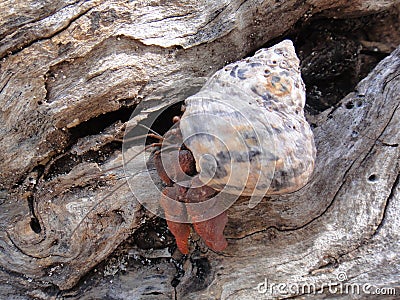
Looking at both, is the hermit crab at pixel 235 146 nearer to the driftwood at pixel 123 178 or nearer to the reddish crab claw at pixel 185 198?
the reddish crab claw at pixel 185 198

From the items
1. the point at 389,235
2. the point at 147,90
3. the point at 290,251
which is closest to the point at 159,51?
the point at 147,90

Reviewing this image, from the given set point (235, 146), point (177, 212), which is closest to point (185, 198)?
point (177, 212)

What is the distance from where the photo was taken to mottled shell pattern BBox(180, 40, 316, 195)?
90.2 inches

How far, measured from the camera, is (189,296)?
2691 millimetres

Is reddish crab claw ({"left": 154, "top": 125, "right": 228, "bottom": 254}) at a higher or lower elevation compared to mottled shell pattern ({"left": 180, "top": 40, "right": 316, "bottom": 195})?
lower

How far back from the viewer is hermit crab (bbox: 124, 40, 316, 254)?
2.29 metres

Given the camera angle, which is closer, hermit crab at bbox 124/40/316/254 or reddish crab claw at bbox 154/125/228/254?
hermit crab at bbox 124/40/316/254

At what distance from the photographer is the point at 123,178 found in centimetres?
279

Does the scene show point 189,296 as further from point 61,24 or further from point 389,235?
point 61,24

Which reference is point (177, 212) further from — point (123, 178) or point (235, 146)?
point (235, 146)

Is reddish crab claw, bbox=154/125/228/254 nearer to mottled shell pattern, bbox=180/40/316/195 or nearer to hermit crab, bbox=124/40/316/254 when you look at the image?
hermit crab, bbox=124/40/316/254

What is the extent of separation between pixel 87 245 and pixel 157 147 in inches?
26.7

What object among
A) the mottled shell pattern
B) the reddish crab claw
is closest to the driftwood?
the reddish crab claw

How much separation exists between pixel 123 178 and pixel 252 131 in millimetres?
878
